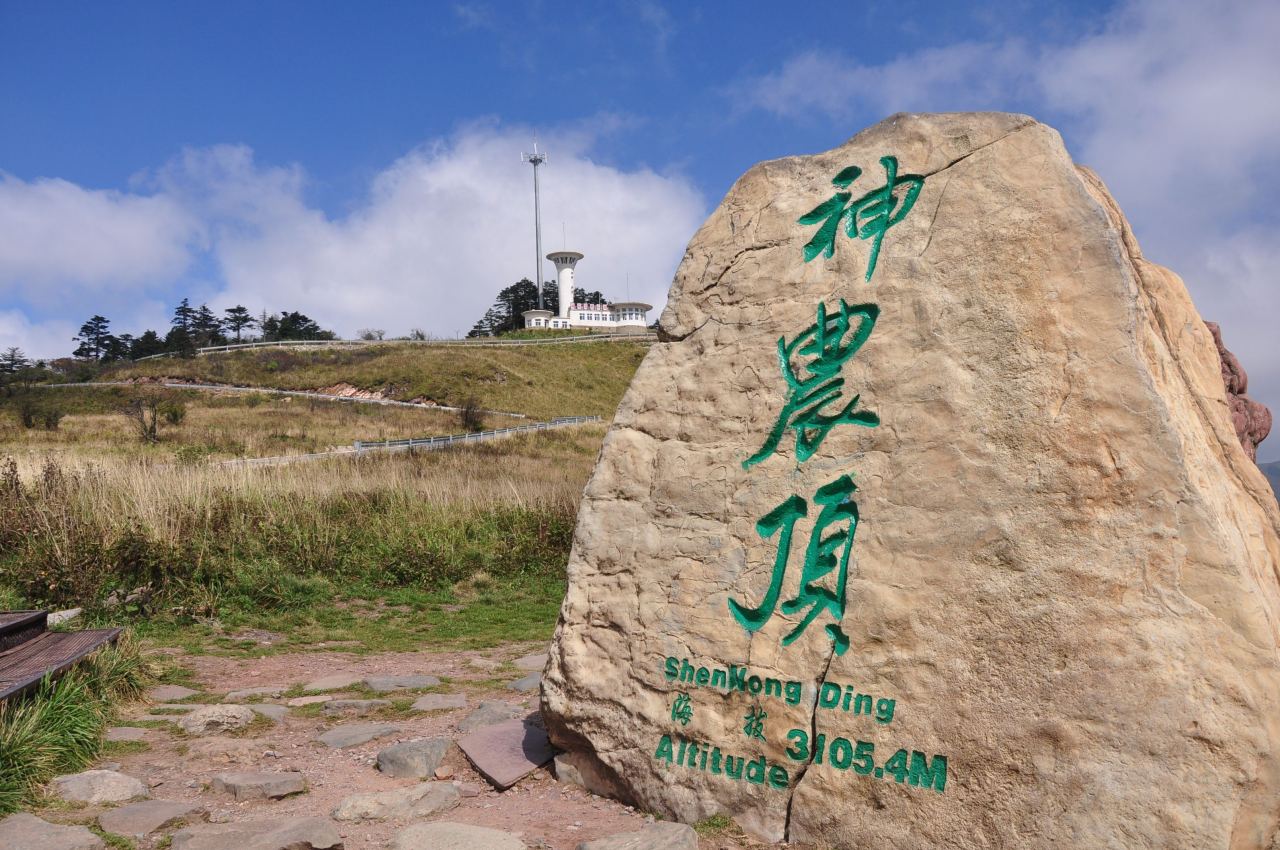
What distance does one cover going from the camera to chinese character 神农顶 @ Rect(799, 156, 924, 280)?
11.4ft

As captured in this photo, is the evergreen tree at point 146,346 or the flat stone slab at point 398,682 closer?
the flat stone slab at point 398,682

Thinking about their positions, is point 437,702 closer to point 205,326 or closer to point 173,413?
point 173,413

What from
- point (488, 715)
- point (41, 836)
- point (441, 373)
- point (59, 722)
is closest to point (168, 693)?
point (59, 722)

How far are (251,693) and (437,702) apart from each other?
46.4 inches

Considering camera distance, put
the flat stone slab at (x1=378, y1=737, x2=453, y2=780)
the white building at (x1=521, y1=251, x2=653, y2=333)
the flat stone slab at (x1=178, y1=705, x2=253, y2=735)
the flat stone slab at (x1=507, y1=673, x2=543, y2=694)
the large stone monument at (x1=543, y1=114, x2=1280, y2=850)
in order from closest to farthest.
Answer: the large stone monument at (x1=543, y1=114, x2=1280, y2=850) → the flat stone slab at (x1=378, y1=737, x2=453, y2=780) → the flat stone slab at (x1=178, y1=705, x2=253, y2=735) → the flat stone slab at (x1=507, y1=673, x2=543, y2=694) → the white building at (x1=521, y1=251, x2=653, y2=333)

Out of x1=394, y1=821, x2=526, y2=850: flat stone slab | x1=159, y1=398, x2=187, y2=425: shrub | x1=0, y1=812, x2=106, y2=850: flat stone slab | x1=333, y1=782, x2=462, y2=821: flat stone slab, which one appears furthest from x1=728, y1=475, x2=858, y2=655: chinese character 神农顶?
x1=159, y1=398, x2=187, y2=425: shrub

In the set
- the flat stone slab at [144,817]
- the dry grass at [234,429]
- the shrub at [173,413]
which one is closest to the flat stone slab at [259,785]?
the flat stone slab at [144,817]

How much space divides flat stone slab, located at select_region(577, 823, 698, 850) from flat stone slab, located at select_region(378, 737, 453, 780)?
3.54 ft

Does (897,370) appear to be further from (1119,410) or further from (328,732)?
(328,732)

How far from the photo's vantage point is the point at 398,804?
3.40 meters

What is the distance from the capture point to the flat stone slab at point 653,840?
295 cm

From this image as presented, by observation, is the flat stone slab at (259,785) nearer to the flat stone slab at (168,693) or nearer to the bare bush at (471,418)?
the flat stone slab at (168,693)

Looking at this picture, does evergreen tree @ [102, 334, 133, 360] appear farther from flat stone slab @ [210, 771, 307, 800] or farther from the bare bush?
flat stone slab @ [210, 771, 307, 800]

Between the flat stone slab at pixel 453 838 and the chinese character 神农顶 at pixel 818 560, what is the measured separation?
3.78ft
